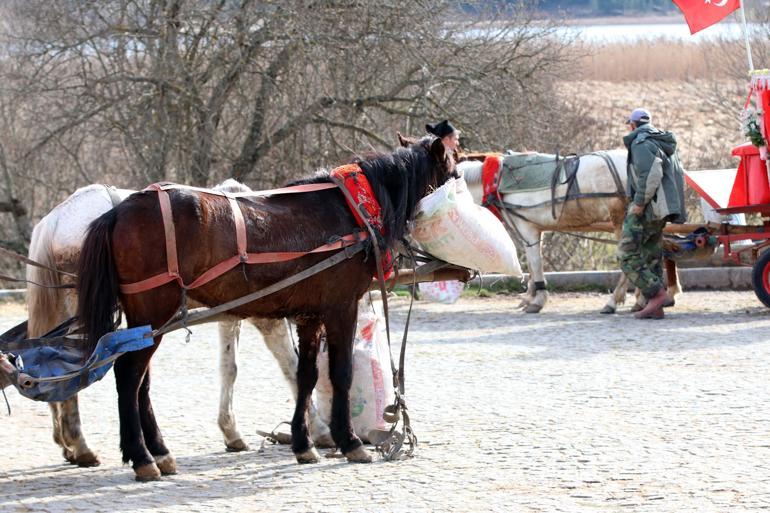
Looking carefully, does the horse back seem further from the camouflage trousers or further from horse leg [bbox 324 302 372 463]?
the camouflage trousers

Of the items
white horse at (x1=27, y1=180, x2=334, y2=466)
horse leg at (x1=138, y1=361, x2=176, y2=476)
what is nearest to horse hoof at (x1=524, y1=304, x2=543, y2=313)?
white horse at (x1=27, y1=180, x2=334, y2=466)

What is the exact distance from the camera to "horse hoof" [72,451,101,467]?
6.71 m

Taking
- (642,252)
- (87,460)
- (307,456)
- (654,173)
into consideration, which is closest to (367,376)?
(307,456)

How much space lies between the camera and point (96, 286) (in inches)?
236

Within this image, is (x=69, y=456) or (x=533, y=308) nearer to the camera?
(x=69, y=456)

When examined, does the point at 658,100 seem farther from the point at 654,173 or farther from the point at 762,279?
the point at 654,173

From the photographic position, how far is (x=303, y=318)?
6.82m

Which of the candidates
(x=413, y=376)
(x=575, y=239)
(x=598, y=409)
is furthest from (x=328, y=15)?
(x=598, y=409)

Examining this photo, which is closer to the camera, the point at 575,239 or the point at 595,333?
the point at 595,333

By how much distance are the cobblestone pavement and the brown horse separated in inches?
12.1

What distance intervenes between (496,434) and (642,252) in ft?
19.0

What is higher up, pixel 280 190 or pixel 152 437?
pixel 280 190

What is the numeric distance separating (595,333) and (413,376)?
2760 millimetres

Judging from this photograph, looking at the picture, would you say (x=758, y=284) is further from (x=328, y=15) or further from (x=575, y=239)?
(x=328, y=15)
